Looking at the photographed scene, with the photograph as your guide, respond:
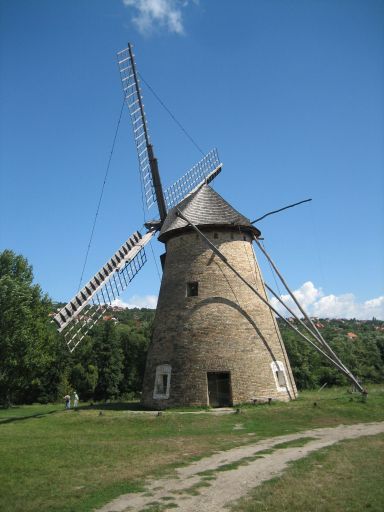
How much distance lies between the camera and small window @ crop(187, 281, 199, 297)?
61.7 feet

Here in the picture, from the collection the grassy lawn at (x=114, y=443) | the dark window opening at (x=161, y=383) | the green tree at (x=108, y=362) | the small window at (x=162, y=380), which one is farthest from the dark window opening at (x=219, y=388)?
the green tree at (x=108, y=362)

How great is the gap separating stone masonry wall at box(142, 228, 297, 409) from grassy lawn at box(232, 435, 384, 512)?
25.4 ft

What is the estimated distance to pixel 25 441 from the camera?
12469mm

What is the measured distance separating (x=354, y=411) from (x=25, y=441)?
37.1 feet

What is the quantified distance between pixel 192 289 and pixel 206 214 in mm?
3759

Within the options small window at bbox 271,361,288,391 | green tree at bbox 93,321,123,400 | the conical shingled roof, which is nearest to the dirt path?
small window at bbox 271,361,288,391

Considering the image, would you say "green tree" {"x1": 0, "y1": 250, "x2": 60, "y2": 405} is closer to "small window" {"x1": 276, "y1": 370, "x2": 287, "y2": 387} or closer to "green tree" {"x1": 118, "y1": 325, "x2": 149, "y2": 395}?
"small window" {"x1": 276, "y1": 370, "x2": 287, "y2": 387}

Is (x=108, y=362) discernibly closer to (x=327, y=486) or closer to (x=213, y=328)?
(x=213, y=328)

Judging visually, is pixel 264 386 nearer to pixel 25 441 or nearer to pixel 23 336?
pixel 25 441

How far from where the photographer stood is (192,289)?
19.0m

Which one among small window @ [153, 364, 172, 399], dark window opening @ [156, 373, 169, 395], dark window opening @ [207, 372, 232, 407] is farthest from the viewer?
dark window opening @ [156, 373, 169, 395]

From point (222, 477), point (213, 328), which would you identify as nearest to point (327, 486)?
point (222, 477)

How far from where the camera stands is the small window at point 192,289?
18.8 meters

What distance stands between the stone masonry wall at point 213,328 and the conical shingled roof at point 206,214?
454 millimetres
